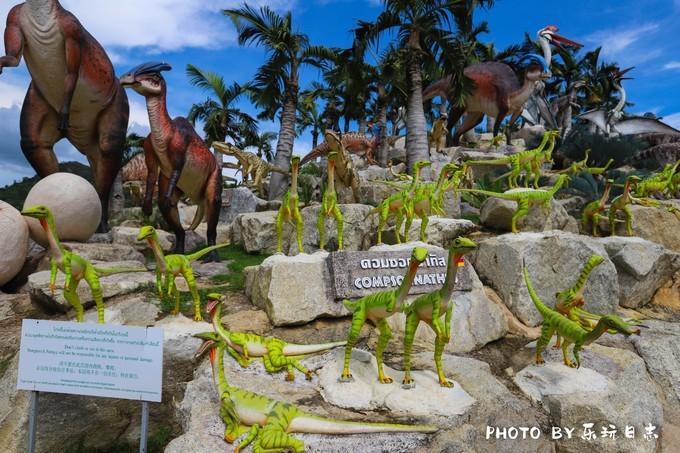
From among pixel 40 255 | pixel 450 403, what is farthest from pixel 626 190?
pixel 40 255

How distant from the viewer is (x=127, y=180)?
64.1 feet

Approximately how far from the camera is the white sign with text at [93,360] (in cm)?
272

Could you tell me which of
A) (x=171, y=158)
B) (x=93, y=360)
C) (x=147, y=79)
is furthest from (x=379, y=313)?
(x=147, y=79)

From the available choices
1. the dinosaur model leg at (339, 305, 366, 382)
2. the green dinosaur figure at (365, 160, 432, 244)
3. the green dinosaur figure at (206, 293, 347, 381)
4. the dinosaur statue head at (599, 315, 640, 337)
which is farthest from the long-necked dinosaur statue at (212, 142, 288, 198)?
the dinosaur statue head at (599, 315, 640, 337)

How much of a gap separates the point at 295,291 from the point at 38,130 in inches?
206

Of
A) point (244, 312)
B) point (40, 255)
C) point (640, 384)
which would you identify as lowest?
point (640, 384)

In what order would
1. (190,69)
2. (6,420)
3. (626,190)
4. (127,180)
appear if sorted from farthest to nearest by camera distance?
(127,180) → (190,69) → (626,190) → (6,420)

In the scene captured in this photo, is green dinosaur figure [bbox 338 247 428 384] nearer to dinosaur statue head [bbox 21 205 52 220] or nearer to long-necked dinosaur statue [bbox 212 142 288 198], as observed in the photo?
dinosaur statue head [bbox 21 205 52 220]

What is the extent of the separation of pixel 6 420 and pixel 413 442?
11.5 feet

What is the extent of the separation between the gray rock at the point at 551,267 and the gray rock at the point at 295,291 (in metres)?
2.42

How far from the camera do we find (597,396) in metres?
3.67

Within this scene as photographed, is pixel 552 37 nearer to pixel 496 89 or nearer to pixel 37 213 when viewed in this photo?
pixel 496 89

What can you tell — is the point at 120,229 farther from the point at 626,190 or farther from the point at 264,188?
the point at 626,190

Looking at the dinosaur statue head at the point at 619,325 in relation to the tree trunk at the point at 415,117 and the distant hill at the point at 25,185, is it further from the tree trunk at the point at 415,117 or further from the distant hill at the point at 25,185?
the distant hill at the point at 25,185
